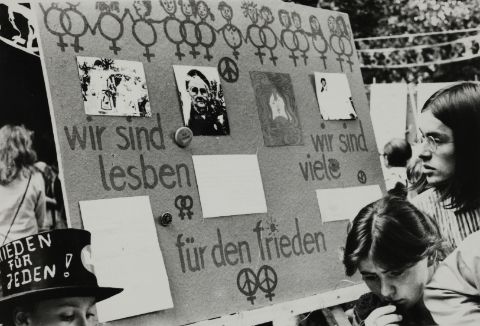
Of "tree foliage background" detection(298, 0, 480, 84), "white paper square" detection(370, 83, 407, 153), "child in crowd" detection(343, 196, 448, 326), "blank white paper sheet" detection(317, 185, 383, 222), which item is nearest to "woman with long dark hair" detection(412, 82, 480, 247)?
"child in crowd" detection(343, 196, 448, 326)

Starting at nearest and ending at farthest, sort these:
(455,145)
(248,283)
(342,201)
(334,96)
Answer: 1. (455,145)
2. (248,283)
3. (342,201)
4. (334,96)

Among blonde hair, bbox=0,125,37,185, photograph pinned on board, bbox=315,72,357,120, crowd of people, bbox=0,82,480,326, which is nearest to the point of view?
crowd of people, bbox=0,82,480,326

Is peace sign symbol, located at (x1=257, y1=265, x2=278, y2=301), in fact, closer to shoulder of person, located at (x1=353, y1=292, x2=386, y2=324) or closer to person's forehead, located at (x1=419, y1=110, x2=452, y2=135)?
shoulder of person, located at (x1=353, y1=292, x2=386, y2=324)

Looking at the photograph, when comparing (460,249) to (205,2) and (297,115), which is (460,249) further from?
(205,2)

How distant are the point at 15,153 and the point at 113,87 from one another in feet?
5.62

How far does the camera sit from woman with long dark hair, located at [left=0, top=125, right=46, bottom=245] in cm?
306

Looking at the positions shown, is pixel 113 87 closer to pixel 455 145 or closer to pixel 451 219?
pixel 455 145

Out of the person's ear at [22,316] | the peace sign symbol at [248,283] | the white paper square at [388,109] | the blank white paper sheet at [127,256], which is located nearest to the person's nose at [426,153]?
the peace sign symbol at [248,283]

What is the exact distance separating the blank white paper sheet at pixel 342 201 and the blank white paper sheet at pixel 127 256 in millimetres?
640

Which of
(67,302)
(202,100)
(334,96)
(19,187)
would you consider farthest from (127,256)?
(19,187)

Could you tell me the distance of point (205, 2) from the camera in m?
2.04

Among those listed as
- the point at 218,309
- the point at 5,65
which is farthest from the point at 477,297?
the point at 5,65

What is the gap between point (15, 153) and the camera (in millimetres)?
3289

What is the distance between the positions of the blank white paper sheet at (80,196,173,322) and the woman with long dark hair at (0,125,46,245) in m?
1.47
